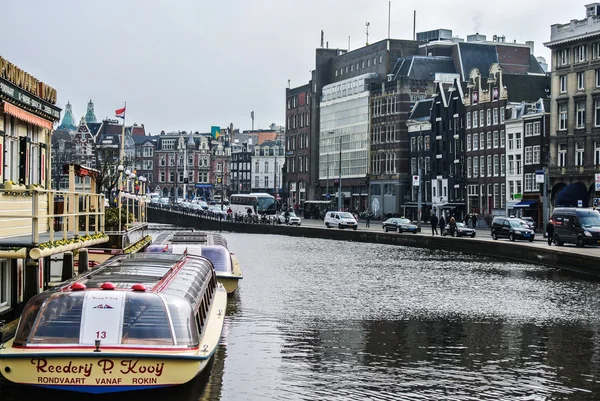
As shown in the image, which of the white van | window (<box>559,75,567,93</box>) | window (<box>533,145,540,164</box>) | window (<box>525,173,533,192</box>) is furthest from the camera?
the white van

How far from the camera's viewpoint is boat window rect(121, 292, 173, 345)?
56.5 ft

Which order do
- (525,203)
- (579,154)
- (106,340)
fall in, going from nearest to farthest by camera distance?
(106,340) < (579,154) < (525,203)

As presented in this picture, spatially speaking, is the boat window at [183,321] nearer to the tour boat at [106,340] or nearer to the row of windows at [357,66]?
the tour boat at [106,340]

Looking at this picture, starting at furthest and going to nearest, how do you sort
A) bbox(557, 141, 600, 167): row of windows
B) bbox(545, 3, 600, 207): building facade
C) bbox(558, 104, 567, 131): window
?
bbox(558, 104, 567, 131): window → bbox(545, 3, 600, 207): building facade → bbox(557, 141, 600, 167): row of windows

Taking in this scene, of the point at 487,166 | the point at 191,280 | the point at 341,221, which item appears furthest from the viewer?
the point at 487,166

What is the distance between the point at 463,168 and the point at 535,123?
15.5 metres

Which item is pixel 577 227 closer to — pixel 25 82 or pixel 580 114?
pixel 580 114

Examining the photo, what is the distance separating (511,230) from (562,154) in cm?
2623

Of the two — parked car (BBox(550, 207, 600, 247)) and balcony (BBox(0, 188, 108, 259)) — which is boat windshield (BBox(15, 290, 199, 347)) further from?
parked car (BBox(550, 207, 600, 247))

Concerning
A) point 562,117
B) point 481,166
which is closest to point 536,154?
point 562,117

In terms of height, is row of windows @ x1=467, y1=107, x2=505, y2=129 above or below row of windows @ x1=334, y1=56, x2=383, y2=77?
below

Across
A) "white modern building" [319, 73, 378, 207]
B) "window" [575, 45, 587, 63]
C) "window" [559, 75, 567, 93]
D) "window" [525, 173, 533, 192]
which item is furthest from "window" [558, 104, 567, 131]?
"white modern building" [319, 73, 378, 207]

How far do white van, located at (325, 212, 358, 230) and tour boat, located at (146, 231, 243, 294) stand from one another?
63.5m

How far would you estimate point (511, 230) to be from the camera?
74500mm
